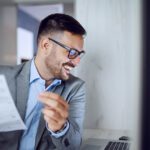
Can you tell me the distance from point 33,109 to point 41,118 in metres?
0.04

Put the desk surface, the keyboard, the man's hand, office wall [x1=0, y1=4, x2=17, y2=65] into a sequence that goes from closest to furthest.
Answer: the man's hand < the keyboard < the desk surface < office wall [x1=0, y1=4, x2=17, y2=65]

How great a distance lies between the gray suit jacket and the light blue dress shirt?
0.04 ft

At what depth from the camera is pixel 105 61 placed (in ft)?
3.33

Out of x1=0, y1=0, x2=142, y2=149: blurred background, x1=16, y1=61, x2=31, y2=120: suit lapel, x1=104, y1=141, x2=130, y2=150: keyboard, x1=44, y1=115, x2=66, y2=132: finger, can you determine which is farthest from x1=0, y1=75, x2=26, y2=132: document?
x1=0, y1=0, x2=142, y2=149: blurred background

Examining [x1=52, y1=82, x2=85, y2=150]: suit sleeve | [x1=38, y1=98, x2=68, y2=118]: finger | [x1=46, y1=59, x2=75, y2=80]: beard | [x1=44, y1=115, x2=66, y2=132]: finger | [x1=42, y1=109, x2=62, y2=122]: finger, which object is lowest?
[x1=52, y1=82, x2=85, y2=150]: suit sleeve

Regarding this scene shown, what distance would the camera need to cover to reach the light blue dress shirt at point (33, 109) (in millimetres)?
771

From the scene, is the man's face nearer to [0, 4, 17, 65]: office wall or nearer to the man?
the man

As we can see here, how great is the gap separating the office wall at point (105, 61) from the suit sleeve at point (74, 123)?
6.4 inches

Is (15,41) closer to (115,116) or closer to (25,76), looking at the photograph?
(25,76)

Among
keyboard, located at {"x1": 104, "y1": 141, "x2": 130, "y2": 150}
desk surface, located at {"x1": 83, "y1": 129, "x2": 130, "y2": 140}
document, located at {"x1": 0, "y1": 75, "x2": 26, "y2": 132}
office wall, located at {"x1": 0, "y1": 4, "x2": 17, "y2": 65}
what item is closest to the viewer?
document, located at {"x1": 0, "y1": 75, "x2": 26, "y2": 132}

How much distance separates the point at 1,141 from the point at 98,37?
1.70 ft

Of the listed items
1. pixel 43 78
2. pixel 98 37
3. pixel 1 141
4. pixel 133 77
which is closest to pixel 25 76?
pixel 43 78

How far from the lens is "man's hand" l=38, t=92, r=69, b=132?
470 millimetres

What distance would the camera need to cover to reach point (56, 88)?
812 mm
